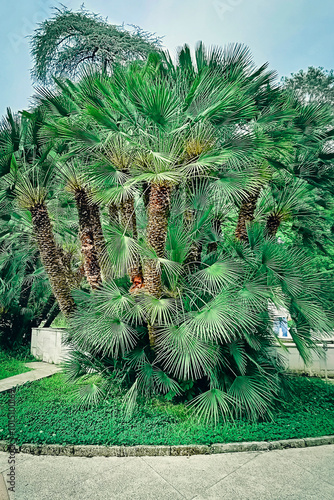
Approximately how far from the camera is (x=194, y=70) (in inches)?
218

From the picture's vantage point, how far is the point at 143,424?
14.9 feet

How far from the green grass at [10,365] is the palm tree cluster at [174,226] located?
3.36m

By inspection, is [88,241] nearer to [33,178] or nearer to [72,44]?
[33,178]

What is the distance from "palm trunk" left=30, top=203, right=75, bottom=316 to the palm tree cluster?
1.0 inches

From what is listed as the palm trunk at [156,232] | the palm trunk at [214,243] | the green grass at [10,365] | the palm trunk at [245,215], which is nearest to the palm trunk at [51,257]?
the palm trunk at [156,232]

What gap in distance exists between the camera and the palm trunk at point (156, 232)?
5207 mm

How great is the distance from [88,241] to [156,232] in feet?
5.45

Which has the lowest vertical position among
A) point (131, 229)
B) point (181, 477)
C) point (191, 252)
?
point (181, 477)

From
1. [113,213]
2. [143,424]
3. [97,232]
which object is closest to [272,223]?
[113,213]

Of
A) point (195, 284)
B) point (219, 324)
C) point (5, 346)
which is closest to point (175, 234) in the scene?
point (195, 284)

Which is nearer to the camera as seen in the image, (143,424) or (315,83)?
(143,424)

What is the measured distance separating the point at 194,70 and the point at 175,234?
9.47ft

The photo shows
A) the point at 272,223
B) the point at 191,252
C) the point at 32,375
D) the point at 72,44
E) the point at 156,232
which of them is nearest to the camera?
the point at 156,232

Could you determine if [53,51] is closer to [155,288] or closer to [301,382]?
[155,288]
